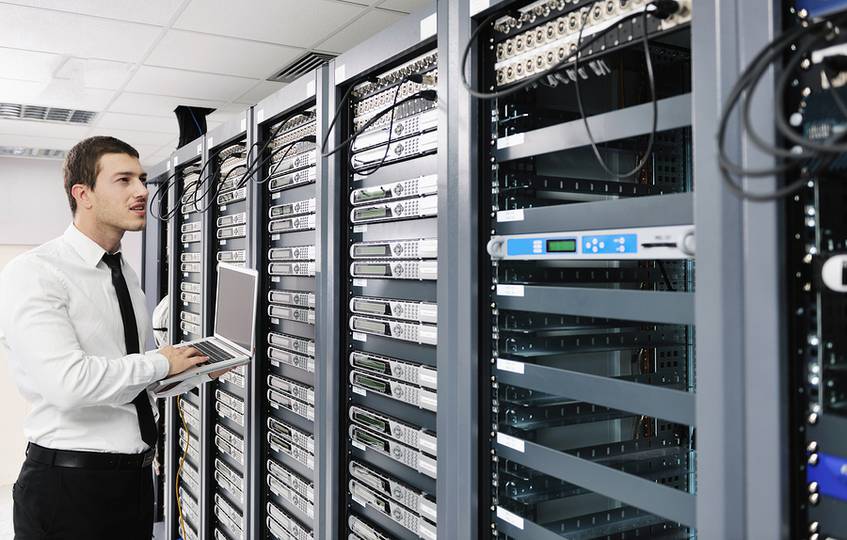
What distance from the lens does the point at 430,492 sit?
1.47 m

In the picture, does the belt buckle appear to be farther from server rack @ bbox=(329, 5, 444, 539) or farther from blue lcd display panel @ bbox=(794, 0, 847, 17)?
blue lcd display panel @ bbox=(794, 0, 847, 17)

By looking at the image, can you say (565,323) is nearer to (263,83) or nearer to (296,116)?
(296,116)

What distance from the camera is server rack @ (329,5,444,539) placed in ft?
4.75

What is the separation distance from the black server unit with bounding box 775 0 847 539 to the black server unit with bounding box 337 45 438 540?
73cm

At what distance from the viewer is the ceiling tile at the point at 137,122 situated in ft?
15.2

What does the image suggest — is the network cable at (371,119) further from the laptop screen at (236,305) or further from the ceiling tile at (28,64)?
the ceiling tile at (28,64)

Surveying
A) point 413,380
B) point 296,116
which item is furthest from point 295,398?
point 296,116

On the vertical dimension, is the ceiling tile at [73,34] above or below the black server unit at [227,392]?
above

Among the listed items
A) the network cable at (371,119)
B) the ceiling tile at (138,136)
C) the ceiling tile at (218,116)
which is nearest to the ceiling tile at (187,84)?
the ceiling tile at (218,116)

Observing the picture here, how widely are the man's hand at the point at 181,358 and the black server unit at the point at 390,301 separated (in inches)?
17.2

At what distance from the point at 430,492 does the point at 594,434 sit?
0.38 metres

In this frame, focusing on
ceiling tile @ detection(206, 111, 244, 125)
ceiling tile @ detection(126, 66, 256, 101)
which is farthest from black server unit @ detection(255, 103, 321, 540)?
ceiling tile @ detection(206, 111, 244, 125)

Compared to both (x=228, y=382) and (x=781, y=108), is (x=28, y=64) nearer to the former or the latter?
(x=228, y=382)

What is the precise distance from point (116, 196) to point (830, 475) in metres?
1.83
